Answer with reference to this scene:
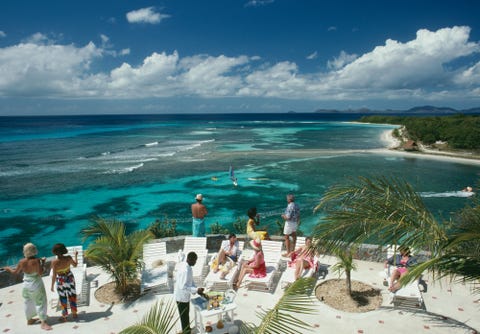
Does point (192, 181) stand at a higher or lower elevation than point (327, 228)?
lower

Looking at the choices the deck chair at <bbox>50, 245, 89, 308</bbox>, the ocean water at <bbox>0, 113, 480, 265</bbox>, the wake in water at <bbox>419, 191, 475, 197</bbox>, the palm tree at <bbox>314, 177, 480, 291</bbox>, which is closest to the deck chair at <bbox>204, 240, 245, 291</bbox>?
the deck chair at <bbox>50, 245, 89, 308</bbox>

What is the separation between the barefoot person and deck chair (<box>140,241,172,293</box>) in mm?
1915

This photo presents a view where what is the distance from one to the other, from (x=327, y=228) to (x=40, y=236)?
17409 mm

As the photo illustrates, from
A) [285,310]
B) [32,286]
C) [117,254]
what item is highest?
[285,310]

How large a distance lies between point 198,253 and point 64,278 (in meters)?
3.37

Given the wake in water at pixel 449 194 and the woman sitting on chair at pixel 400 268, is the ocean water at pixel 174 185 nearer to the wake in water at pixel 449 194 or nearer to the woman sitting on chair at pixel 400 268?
the wake in water at pixel 449 194

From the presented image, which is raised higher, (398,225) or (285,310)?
(398,225)

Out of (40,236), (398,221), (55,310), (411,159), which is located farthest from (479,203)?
(411,159)

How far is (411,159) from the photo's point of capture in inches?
1647

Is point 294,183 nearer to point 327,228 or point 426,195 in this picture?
point 426,195

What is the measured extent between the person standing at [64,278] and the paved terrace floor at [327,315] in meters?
0.34

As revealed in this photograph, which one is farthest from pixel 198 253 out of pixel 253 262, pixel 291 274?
pixel 291 274

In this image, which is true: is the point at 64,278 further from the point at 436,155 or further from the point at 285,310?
the point at 436,155

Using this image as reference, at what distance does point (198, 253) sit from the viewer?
29.3 feet
